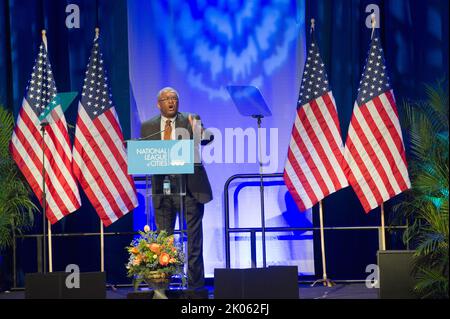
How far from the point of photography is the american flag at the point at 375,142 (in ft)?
26.1

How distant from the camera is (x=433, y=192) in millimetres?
6969

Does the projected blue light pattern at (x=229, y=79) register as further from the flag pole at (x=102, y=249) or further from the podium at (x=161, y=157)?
the podium at (x=161, y=157)

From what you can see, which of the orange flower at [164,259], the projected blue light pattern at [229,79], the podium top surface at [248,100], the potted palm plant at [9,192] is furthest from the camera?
the projected blue light pattern at [229,79]

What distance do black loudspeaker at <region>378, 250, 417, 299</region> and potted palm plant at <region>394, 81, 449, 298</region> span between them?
0.06m

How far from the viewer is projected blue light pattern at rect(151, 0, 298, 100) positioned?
30.1 ft

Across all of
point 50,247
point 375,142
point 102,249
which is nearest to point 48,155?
point 50,247

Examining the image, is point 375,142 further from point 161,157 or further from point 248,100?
point 161,157

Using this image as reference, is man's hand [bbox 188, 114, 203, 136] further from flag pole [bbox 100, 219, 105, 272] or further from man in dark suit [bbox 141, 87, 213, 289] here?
flag pole [bbox 100, 219, 105, 272]

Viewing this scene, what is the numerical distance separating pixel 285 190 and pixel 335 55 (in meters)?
1.56

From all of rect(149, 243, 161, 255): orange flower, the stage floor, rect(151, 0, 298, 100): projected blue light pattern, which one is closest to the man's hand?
rect(149, 243, 161, 255): orange flower

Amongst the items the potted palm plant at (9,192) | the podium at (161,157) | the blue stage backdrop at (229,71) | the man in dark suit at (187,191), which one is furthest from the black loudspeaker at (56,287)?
the blue stage backdrop at (229,71)

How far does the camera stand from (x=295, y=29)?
9.09 metres

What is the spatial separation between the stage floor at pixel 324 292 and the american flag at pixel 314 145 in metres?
0.83

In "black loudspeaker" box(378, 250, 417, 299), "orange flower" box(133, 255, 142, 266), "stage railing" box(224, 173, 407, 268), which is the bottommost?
"black loudspeaker" box(378, 250, 417, 299)
